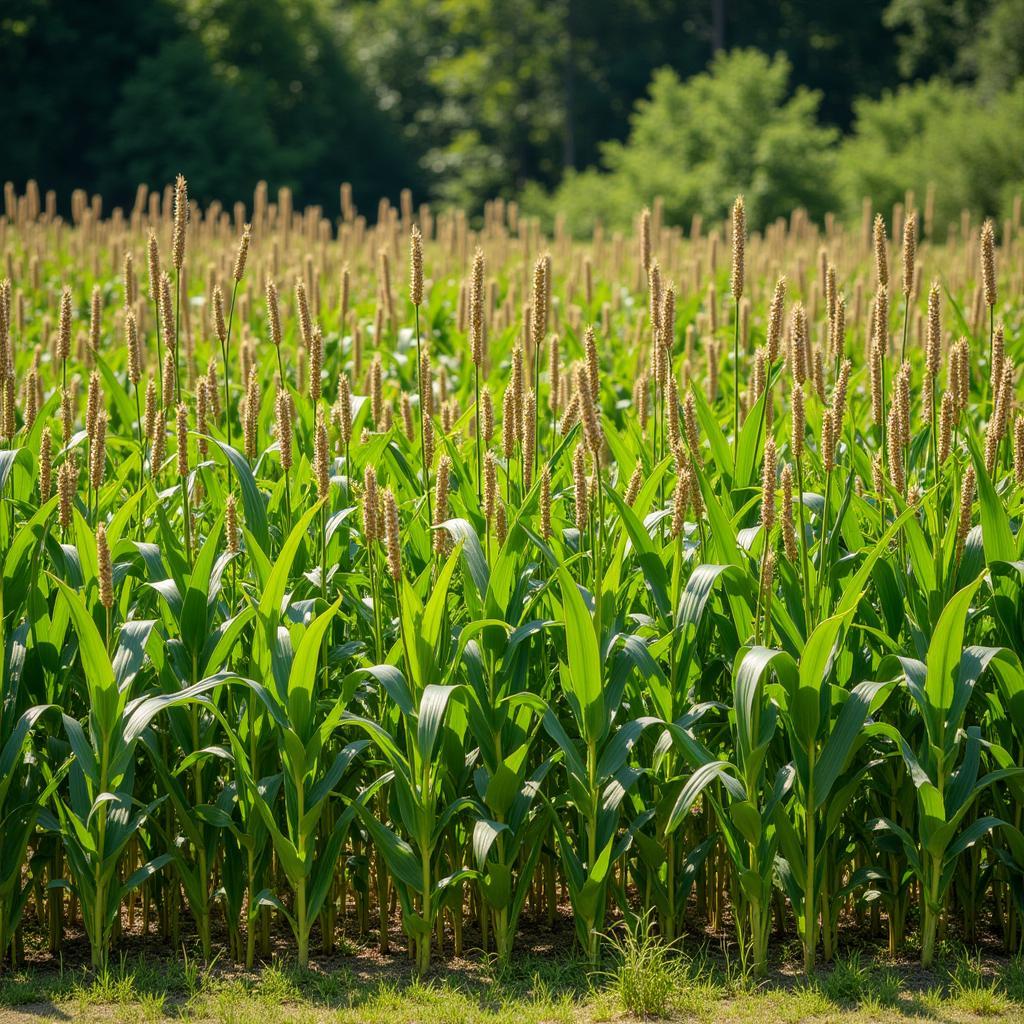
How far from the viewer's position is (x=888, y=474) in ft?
17.5

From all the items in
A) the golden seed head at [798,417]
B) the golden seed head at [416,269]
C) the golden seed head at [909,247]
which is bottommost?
the golden seed head at [798,417]

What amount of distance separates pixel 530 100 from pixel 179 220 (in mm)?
62053

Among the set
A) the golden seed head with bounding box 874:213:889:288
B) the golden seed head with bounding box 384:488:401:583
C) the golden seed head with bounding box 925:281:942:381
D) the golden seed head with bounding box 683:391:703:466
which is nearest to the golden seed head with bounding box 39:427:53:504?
the golden seed head with bounding box 384:488:401:583

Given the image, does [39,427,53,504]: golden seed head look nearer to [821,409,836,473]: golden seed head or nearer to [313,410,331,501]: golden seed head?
[313,410,331,501]: golden seed head

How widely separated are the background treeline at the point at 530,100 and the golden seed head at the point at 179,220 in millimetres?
32452

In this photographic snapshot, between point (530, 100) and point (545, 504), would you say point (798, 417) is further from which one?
point (530, 100)

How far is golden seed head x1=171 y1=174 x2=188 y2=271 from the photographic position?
4641 millimetres

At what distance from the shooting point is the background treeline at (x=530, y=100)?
37531mm

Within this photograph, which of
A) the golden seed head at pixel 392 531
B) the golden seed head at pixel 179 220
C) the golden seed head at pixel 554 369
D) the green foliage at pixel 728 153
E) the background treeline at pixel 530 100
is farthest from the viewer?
the background treeline at pixel 530 100

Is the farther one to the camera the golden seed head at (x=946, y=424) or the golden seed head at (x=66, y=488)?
the golden seed head at (x=946, y=424)

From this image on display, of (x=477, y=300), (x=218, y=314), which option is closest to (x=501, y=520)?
(x=477, y=300)

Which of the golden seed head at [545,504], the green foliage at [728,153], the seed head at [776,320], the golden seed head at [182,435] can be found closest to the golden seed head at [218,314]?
the golden seed head at [182,435]

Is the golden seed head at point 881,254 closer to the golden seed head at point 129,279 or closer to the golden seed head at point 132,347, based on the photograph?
the golden seed head at point 132,347

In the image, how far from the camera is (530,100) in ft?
210
